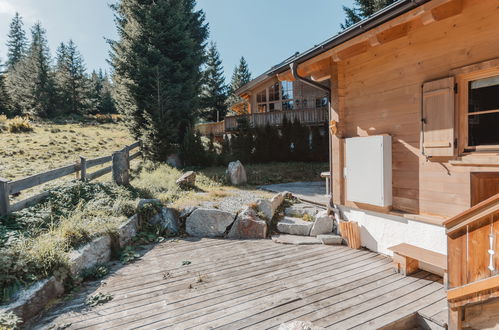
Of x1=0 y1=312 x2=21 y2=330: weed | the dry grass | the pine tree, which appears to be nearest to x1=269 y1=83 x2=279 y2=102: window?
the pine tree

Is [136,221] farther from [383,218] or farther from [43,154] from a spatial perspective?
[43,154]

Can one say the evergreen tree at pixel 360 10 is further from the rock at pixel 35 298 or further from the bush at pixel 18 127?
the bush at pixel 18 127

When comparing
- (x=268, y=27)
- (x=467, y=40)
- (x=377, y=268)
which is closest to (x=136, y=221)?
(x=377, y=268)

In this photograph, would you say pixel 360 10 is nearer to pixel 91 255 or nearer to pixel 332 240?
pixel 332 240

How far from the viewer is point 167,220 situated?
6.08 metres

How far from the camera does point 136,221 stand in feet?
19.0

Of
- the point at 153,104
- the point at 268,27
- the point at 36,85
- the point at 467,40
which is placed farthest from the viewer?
the point at 36,85

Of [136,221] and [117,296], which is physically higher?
Answer: [136,221]

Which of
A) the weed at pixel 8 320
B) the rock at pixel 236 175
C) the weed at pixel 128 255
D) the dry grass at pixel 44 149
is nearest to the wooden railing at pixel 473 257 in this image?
the weed at pixel 8 320

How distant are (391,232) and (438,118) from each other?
2.07m

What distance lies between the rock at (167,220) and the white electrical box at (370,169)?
13.1 feet

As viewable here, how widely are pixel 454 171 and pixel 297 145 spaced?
1107 cm

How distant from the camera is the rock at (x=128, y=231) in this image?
16.6 feet

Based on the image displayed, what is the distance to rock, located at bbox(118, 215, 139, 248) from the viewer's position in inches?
200
